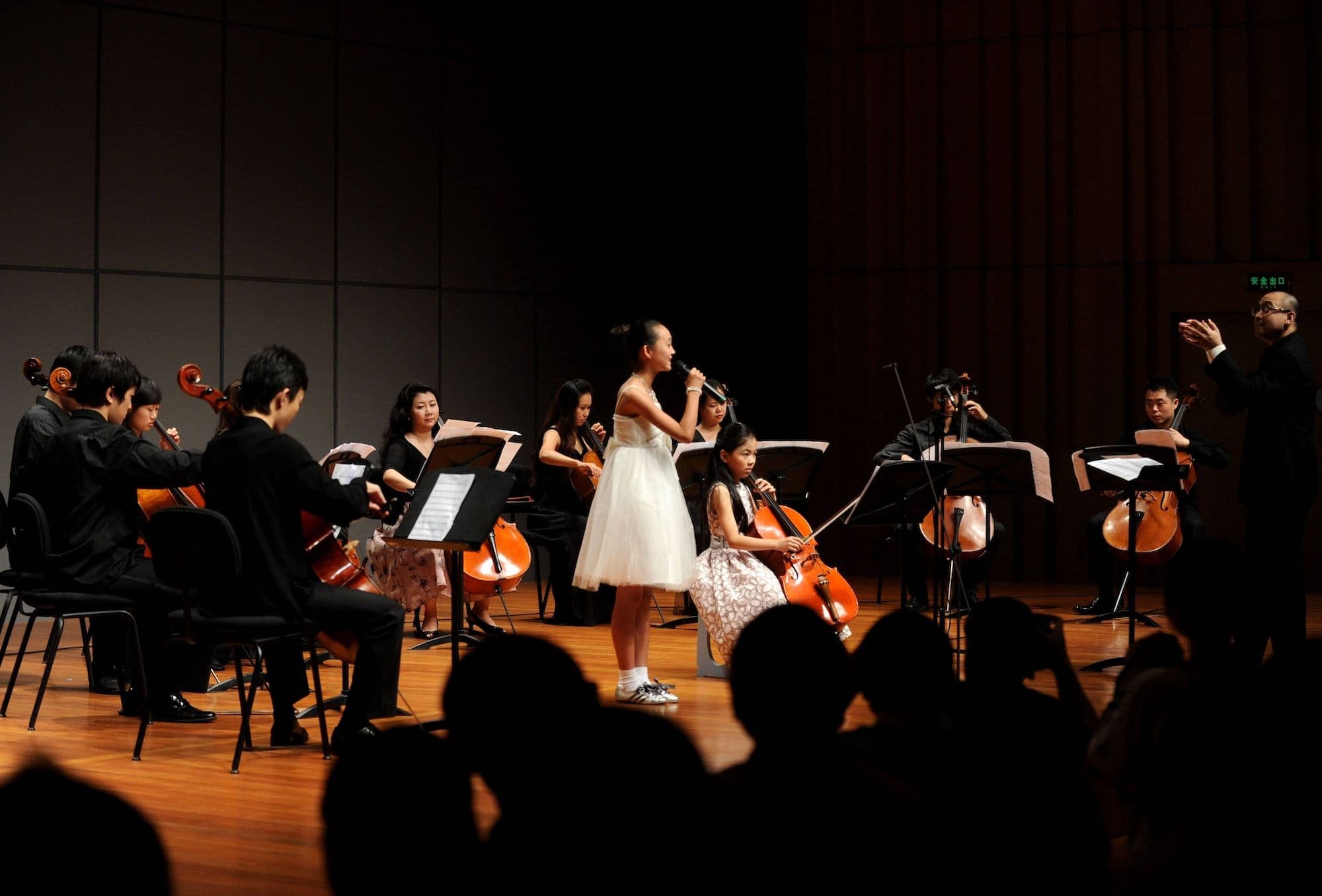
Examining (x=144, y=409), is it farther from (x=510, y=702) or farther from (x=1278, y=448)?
(x=1278, y=448)

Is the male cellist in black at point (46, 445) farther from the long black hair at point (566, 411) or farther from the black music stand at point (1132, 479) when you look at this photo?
the black music stand at point (1132, 479)

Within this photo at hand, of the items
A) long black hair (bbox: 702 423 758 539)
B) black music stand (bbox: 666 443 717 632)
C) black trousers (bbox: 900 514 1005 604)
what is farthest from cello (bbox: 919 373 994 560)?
long black hair (bbox: 702 423 758 539)

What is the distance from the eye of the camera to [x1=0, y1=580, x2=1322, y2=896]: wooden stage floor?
294cm

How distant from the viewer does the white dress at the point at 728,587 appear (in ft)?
17.1

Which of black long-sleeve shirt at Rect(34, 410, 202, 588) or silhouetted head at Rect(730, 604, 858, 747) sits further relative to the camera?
black long-sleeve shirt at Rect(34, 410, 202, 588)

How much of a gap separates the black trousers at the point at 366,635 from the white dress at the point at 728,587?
1363mm

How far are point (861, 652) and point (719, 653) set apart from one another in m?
3.64

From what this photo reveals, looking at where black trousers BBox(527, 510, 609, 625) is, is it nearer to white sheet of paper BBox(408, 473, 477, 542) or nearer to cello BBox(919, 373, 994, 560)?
cello BBox(919, 373, 994, 560)

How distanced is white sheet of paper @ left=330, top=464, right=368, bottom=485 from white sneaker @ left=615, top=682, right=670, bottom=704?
136 centimetres

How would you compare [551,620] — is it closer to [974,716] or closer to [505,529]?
[505,529]

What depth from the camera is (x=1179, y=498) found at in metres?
6.91

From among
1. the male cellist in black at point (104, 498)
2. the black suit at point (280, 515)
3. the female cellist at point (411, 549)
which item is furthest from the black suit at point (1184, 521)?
the male cellist in black at point (104, 498)

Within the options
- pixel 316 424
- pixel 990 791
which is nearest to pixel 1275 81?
pixel 316 424

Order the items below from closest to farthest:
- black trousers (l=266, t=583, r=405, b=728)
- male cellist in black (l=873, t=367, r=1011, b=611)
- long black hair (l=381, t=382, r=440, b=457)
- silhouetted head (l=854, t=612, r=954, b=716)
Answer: silhouetted head (l=854, t=612, r=954, b=716), black trousers (l=266, t=583, r=405, b=728), long black hair (l=381, t=382, r=440, b=457), male cellist in black (l=873, t=367, r=1011, b=611)
